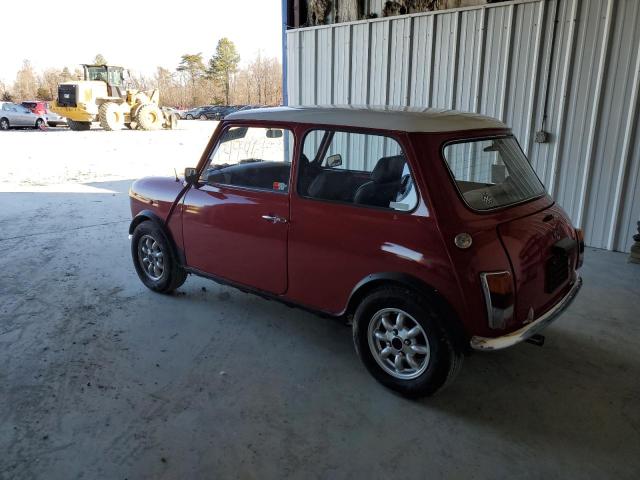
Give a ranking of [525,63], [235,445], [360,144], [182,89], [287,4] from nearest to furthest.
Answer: [235,445] < [360,144] < [525,63] < [287,4] < [182,89]

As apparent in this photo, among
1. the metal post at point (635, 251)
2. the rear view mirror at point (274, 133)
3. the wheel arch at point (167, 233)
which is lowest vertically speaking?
the metal post at point (635, 251)

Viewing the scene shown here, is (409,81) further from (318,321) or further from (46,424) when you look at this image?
(46,424)

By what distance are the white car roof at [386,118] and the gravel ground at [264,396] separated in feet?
5.23

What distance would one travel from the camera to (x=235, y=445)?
257 cm

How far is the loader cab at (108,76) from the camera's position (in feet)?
82.2

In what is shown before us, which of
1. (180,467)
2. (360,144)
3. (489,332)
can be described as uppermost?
(360,144)

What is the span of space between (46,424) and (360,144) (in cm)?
246

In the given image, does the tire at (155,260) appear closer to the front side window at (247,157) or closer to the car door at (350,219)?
the front side window at (247,157)

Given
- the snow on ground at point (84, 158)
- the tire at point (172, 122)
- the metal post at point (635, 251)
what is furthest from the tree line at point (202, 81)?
the metal post at point (635, 251)

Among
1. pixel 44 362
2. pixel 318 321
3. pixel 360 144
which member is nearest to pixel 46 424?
pixel 44 362

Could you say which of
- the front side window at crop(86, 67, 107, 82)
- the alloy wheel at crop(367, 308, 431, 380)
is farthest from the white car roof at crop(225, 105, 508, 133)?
the front side window at crop(86, 67, 107, 82)

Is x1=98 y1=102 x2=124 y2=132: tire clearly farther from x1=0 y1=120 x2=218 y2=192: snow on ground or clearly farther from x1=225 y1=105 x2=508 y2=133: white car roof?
x1=225 y1=105 x2=508 y2=133: white car roof

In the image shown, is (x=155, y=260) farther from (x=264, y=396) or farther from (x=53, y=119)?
(x=53, y=119)

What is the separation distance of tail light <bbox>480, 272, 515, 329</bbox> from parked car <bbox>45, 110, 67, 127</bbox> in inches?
1088
